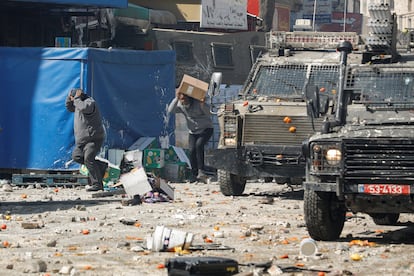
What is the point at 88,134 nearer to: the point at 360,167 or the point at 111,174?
the point at 111,174

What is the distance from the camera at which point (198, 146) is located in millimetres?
20047

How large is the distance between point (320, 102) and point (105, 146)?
8.08m

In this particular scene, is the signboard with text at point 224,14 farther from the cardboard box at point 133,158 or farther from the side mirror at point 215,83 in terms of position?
the side mirror at point 215,83

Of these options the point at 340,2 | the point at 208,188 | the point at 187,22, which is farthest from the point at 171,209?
the point at 340,2

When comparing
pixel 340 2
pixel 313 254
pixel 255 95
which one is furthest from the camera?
pixel 340 2

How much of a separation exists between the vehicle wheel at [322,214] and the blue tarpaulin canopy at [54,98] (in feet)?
28.8

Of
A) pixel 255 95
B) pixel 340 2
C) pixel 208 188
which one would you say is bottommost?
pixel 208 188

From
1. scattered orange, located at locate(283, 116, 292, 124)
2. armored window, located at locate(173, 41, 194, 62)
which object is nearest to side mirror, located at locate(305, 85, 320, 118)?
scattered orange, located at locate(283, 116, 292, 124)

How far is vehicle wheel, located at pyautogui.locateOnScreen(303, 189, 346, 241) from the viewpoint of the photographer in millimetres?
11336

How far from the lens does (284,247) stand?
436 inches

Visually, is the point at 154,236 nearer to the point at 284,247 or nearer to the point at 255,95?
the point at 284,247

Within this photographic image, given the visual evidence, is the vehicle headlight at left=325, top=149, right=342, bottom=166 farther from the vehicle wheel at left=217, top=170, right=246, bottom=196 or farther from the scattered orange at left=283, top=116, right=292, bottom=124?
the vehicle wheel at left=217, top=170, right=246, bottom=196

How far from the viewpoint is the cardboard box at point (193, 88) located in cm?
1953

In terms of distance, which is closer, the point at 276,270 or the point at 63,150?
the point at 276,270
